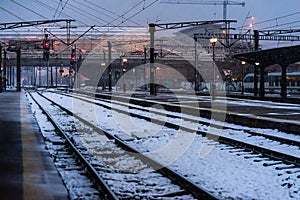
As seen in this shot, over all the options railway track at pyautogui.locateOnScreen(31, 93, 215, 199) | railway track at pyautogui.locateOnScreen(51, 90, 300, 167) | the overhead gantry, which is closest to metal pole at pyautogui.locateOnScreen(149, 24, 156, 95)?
the overhead gantry

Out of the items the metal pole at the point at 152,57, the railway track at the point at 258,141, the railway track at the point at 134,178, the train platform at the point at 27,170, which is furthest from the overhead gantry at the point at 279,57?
the railway track at the point at 134,178

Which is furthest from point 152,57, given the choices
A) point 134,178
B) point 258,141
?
point 134,178

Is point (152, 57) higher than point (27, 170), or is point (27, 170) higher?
point (152, 57)

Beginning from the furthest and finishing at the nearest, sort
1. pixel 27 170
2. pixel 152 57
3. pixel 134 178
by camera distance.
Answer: pixel 152 57 < pixel 27 170 < pixel 134 178

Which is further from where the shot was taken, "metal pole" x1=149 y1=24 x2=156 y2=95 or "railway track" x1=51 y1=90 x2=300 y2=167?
"metal pole" x1=149 y1=24 x2=156 y2=95

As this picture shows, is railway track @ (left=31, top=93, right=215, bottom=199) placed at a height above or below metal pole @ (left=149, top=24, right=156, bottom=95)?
below

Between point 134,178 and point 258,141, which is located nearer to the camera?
point 134,178

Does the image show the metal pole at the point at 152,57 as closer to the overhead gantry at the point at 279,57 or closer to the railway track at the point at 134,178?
the overhead gantry at the point at 279,57

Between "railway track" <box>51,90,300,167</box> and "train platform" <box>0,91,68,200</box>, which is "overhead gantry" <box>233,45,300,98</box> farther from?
"train platform" <box>0,91,68,200</box>

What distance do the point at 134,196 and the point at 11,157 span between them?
468 cm

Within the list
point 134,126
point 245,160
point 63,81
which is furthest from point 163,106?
point 63,81

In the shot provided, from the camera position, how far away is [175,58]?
10925 cm

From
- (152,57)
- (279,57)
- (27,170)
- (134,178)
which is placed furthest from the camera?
(152,57)

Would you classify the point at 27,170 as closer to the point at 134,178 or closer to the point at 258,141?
the point at 134,178
